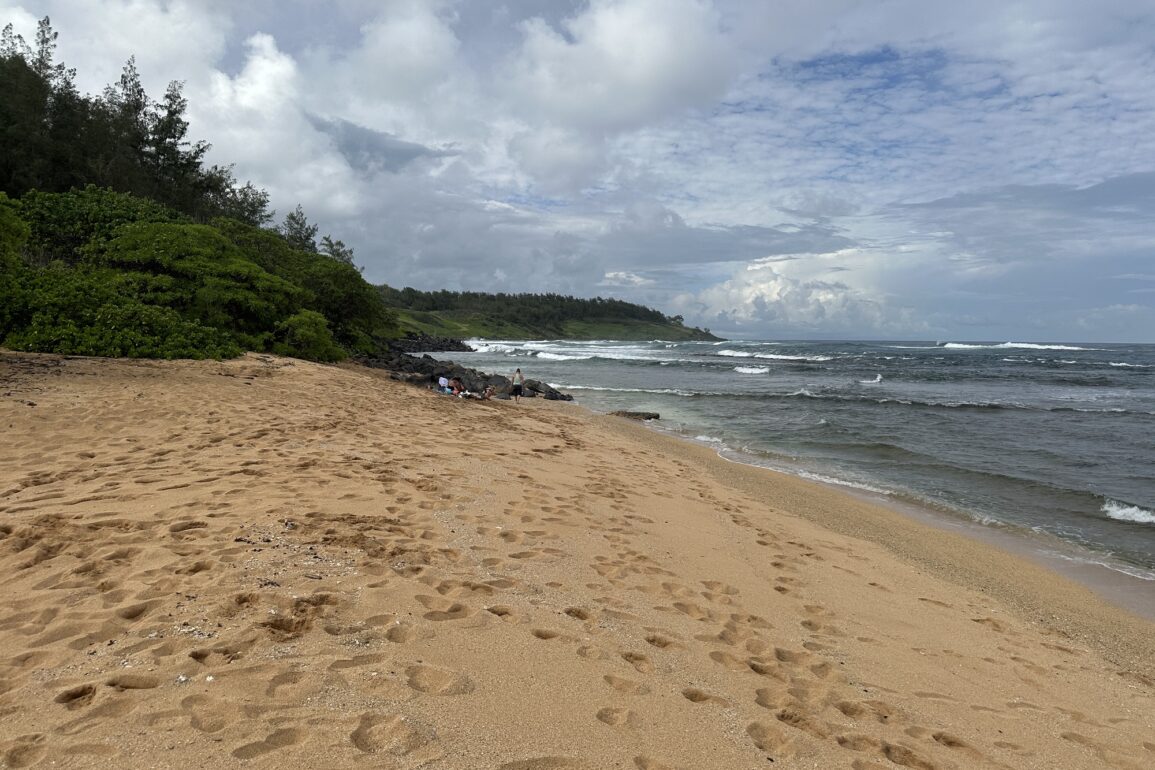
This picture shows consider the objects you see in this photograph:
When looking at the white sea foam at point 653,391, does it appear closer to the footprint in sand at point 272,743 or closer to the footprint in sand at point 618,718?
the footprint in sand at point 618,718

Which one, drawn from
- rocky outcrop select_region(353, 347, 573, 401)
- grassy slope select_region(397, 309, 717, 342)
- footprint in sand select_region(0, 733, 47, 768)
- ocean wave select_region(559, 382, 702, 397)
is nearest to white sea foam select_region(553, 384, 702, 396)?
ocean wave select_region(559, 382, 702, 397)

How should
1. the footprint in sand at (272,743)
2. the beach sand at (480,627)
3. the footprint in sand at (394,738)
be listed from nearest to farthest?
the footprint in sand at (272,743), the footprint in sand at (394,738), the beach sand at (480,627)

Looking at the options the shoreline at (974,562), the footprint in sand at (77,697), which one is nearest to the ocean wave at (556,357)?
the shoreline at (974,562)

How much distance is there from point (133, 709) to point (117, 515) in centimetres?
294

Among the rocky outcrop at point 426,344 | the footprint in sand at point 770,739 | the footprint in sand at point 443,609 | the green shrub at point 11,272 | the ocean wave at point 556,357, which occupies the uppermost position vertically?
the green shrub at point 11,272

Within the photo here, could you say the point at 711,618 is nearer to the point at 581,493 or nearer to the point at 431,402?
the point at 581,493

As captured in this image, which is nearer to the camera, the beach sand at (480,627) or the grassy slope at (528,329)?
the beach sand at (480,627)

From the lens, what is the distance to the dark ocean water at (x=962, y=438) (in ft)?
33.4

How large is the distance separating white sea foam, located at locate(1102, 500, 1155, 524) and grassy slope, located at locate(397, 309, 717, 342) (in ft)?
262

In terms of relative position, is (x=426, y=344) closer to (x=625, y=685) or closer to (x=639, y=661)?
(x=639, y=661)

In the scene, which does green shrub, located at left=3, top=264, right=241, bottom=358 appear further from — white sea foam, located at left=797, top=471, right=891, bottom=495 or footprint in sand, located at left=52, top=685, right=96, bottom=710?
white sea foam, located at left=797, top=471, right=891, bottom=495

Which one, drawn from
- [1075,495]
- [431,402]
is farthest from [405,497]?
[1075,495]

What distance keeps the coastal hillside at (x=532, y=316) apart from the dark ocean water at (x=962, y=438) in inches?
2963

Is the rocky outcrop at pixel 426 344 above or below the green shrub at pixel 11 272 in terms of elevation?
below
